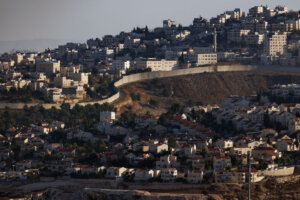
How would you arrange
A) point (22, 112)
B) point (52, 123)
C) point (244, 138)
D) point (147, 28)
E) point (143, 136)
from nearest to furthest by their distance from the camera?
point (244, 138) < point (143, 136) < point (52, 123) < point (22, 112) < point (147, 28)

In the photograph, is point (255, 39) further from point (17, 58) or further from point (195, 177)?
point (195, 177)

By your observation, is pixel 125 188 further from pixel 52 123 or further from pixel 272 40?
pixel 272 40

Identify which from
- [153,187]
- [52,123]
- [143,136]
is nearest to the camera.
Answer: [153,187]

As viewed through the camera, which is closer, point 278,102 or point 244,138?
point 244,138

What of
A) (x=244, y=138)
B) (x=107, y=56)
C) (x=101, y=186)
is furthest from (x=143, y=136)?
(x=107, y=56)

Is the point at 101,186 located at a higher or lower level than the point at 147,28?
lower

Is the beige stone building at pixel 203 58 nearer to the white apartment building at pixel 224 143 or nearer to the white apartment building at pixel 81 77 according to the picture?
the white apartment building at pixel 81 77

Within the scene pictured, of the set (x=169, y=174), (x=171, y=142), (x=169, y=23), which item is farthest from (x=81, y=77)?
(x=169, y=23)
